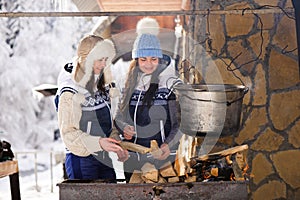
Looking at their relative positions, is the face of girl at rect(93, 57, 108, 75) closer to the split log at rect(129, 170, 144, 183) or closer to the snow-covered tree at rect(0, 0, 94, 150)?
the split log at rect(129, 170, 144, 183)

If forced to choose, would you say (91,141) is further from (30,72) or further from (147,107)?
(30,72)

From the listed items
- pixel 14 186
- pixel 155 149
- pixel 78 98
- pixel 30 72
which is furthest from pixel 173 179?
pixel 30 72

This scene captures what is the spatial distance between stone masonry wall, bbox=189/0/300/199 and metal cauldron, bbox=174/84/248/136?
716mm

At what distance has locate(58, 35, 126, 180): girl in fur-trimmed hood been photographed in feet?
10.4

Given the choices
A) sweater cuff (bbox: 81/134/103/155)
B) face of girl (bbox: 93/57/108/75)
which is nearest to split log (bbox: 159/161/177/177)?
sweater cuff (bbox: 81/134/103/155)

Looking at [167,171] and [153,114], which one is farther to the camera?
[153,114]

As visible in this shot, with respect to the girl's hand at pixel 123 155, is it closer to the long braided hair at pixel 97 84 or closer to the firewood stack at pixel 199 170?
the firewood stack at pixel 199 170

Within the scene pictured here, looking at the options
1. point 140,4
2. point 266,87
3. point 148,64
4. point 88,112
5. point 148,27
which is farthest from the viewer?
point 148,27

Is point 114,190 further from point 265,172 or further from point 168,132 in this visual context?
point 265,172

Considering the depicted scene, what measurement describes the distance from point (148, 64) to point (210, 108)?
61 cm

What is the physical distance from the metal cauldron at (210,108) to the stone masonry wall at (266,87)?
0.72 m

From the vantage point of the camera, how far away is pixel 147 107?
11.5ft

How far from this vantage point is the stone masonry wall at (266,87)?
393 cm

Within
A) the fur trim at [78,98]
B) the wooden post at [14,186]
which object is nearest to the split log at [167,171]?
the fur trim at [78,98]
